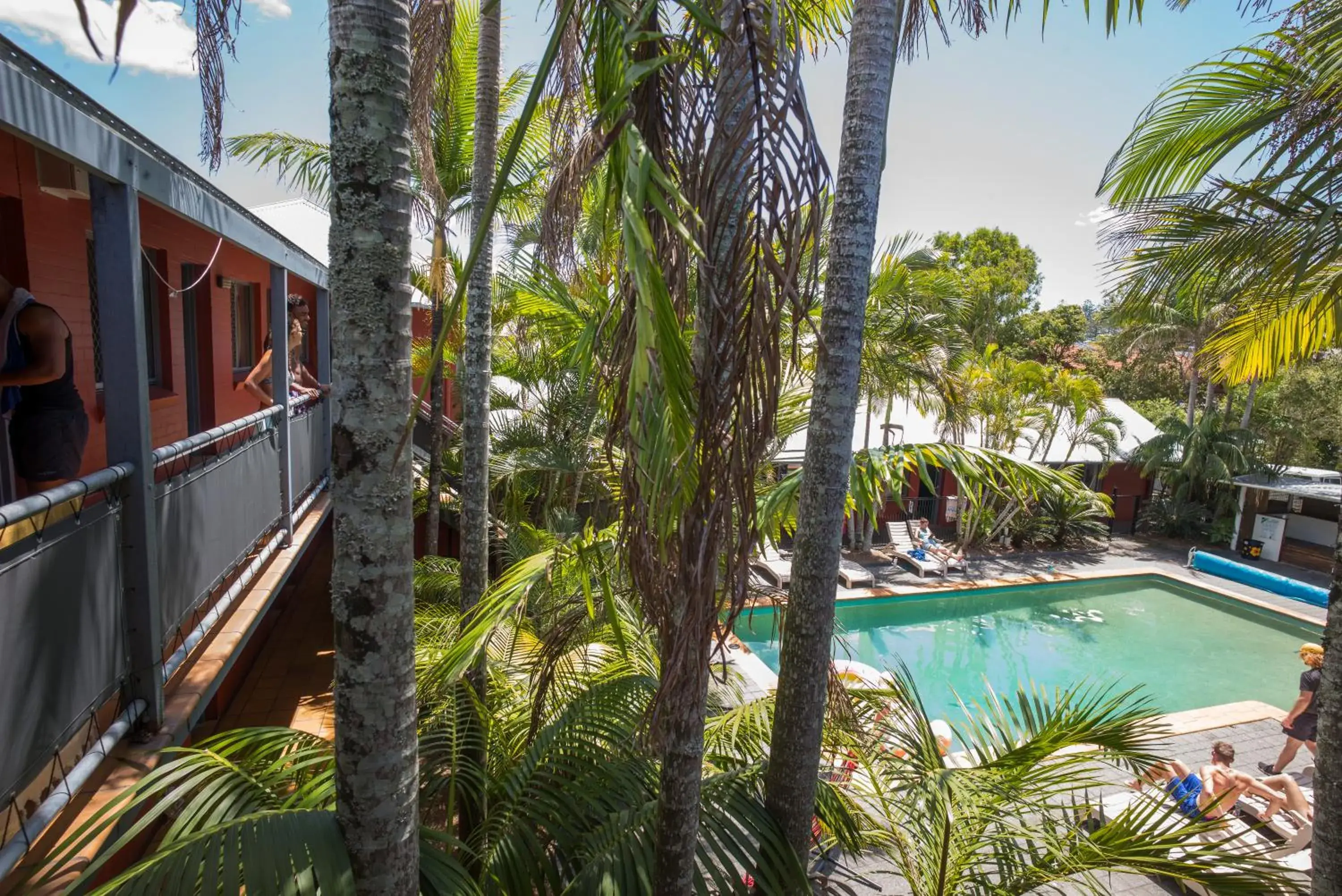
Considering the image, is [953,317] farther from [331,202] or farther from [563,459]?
[331,202]

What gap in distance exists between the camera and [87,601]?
2553 mm

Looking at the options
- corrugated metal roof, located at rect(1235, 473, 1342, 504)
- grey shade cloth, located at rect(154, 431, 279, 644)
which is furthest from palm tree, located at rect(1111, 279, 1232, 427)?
grey shade cloth, located at rect(154, 431, 279, 644)

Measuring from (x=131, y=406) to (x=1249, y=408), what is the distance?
26386 mm

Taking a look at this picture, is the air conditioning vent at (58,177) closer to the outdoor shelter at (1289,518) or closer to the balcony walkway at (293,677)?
the balcony walkway at (293,677)

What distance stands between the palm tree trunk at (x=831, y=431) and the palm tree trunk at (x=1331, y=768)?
74.1 inches

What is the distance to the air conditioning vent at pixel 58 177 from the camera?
4.28 meters

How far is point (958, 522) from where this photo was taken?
18.3 meters

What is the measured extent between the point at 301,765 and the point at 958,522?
1762 cm

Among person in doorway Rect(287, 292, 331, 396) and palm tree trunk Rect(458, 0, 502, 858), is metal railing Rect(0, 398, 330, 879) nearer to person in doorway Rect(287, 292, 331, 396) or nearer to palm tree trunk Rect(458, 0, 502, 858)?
palm tree trunk Rect(458, 0, 502, 858)

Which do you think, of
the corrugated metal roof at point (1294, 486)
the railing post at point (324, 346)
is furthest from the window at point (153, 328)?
the corrugated metal roof at point (1294, 486)

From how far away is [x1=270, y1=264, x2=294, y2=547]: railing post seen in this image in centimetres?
571

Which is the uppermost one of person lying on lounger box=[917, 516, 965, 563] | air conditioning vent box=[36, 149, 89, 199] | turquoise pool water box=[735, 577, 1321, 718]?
air conditioning vent box=[36, 149, 89, 199]

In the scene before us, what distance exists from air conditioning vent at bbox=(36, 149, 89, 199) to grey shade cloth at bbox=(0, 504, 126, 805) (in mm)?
2751

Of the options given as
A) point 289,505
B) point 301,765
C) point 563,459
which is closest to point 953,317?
point 563,459
